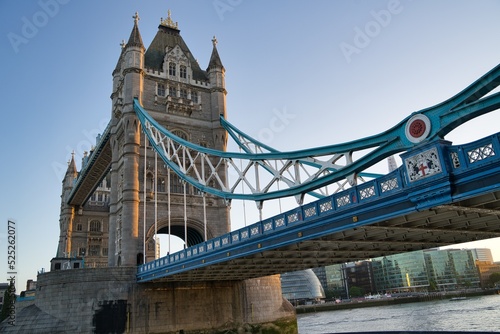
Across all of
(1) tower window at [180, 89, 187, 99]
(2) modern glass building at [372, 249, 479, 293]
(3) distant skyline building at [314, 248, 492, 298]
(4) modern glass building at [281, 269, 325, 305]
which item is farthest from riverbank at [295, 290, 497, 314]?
(1) tower window at [180, 89, 187, 99]

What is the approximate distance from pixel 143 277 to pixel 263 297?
9.32 meters

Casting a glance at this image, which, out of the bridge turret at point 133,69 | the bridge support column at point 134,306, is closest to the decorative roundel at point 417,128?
the bridge support column at point 134,306

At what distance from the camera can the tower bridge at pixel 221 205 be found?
11562mm

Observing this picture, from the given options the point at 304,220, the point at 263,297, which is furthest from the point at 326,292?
the point at 304,220

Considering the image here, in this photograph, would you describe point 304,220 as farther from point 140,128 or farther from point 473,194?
point 140,128

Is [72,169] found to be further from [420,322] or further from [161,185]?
[420,322]

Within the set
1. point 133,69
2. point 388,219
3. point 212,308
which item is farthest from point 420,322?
point 133,69

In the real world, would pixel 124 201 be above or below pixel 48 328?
above

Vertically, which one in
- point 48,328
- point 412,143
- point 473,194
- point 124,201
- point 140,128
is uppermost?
point 140,128

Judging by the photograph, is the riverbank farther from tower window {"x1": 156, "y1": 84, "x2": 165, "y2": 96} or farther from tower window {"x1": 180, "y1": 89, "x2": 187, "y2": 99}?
tower window {"x1": 156, "y1": 84, "x2": 165, "y2": 96}

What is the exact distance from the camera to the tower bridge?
11.6m

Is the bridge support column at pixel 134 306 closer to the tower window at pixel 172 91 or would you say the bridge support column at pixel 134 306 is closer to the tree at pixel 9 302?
the tree at pixel 9 302

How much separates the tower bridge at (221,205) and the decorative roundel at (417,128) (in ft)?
0.13

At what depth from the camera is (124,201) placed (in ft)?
112
